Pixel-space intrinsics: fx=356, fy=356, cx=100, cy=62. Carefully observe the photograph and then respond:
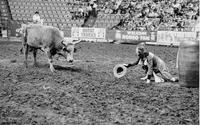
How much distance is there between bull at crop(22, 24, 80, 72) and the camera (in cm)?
1095

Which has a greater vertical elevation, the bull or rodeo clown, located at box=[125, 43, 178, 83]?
the bull

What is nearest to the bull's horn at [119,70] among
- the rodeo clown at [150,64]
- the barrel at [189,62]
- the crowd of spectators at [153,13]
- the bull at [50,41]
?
the rodeo clown at [150,64]

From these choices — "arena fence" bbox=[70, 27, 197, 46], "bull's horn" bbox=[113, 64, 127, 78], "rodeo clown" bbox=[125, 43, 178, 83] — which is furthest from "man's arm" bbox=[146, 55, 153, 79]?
"arena fence" bbox=[70, 27, 197, 46]

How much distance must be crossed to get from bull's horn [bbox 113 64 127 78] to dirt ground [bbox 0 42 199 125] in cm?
19

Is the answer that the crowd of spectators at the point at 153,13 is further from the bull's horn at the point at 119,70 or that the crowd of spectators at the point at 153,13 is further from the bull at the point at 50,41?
the bull's horn at the point at 119,70

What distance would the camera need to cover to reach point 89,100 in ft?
23.7

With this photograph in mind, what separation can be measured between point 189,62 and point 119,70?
252cm

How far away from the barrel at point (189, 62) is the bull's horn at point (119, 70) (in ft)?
5.82

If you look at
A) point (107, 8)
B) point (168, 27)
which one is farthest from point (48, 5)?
point (168, 27)

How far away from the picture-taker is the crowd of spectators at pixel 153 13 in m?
27.2

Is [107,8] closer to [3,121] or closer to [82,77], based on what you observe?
[82,77]

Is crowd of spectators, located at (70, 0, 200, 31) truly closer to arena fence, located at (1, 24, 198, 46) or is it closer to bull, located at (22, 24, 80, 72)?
arena fence, located at (1, 24, 198, 46)

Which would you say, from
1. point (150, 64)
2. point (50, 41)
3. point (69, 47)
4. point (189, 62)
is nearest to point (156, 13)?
point (50, 41)

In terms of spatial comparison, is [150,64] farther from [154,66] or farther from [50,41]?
[50,41]
